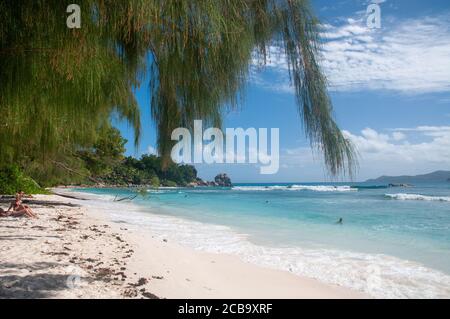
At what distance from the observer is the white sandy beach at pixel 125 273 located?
3.08m

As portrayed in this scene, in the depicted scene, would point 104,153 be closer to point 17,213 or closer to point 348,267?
point 17,213

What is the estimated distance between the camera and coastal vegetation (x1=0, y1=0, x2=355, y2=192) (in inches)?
59.9

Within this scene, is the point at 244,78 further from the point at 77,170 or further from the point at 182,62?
the point at 77,170

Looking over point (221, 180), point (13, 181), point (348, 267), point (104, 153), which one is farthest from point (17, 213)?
point (221, 180)

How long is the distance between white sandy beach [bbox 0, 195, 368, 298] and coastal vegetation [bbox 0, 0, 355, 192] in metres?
1.49

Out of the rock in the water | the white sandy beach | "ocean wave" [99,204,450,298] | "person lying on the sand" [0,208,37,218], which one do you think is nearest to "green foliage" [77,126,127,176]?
"person lying on the sand" [0,208,37,218]

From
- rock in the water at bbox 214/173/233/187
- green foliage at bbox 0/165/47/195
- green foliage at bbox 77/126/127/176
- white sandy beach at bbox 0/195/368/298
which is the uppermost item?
green foliage at bbox 77/126/127/176

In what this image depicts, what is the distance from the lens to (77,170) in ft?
33.7

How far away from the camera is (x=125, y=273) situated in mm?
3805

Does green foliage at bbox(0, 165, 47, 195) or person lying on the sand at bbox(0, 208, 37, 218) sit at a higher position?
green foliage at bbox(0, 165, 47, 195)

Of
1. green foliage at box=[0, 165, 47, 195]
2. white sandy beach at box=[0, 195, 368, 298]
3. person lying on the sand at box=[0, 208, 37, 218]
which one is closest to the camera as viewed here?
white sandy beach at box=[0, 195, 368, 298]

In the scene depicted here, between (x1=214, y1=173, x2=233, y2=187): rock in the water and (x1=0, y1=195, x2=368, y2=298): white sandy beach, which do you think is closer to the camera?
(x1=0, y1=195, x2=368, y2=298): white sandy beach

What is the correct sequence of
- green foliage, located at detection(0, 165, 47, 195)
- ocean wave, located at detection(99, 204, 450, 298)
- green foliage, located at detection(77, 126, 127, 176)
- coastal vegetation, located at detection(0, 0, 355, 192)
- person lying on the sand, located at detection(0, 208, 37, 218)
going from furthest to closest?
green foliage, located at detection(0, 165, 47, 195) → green foliage, located at detection(77, 126, 127, 176) → person lying on the sand, located at detection(0, 208, 37, 218) → ocean wave, located at detection(99, 204, 450, 298) → coastal vegetation, located at detection(0, 0, 355, 192)

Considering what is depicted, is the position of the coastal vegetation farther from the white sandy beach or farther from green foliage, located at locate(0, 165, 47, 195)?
green foliage, located at locate(0, 165, 47, 195)
